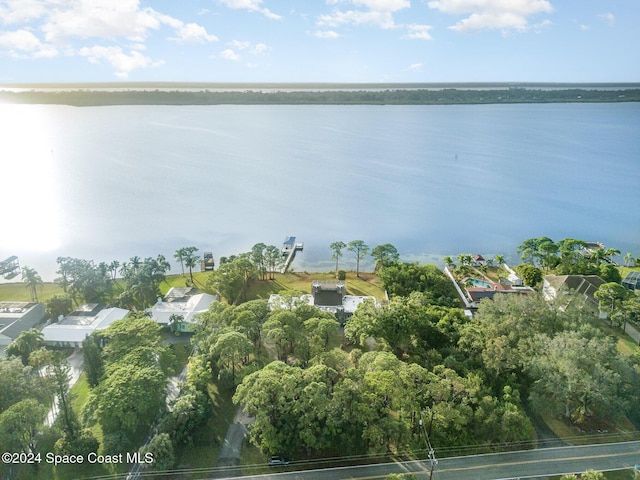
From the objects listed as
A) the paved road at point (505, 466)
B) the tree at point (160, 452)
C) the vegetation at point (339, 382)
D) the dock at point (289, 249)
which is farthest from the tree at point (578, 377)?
the dock at point (289, 249)

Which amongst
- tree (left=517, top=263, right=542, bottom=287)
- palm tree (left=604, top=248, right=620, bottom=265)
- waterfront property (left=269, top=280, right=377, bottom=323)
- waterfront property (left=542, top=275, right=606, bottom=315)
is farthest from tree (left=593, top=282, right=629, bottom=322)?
waterfront property (left=269, top=280, right=377, bottom=323)

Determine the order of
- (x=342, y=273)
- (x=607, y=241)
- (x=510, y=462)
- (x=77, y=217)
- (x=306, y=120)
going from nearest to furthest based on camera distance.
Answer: (x=510, y=462), (x=342, y=273), (x=607, y=241), (x=77, y=217), (x=306, y=120)

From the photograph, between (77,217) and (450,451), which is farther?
(77,217)

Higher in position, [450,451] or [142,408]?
[142,408]

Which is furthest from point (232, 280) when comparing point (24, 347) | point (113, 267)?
point (24, 347)

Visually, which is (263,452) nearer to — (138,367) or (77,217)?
(138,367)

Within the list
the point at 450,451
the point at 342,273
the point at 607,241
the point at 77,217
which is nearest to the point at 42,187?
the point at 77,217

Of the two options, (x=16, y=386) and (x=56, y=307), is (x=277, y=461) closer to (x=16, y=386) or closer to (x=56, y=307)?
(x=16, y=386)
